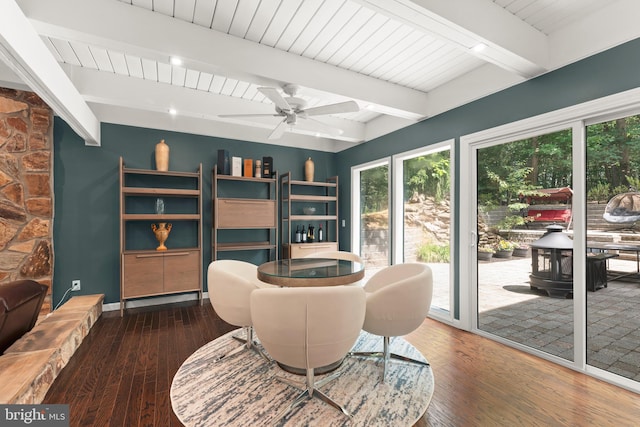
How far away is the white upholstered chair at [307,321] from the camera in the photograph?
1.70 metres

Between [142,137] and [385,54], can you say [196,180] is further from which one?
[385,54]

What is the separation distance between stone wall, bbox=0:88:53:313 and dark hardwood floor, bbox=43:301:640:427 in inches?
47.2

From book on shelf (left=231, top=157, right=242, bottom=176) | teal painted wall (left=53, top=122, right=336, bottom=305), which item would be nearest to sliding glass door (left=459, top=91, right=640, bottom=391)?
book on shelf (left=231, top=157, right=242, bottom=176)

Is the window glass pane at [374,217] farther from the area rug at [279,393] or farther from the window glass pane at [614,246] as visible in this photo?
the window glass pane at [614,246]

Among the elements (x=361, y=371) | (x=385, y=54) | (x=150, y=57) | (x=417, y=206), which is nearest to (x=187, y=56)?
(x=150, y=57)

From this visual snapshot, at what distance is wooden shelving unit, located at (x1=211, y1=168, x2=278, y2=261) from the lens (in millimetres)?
4379

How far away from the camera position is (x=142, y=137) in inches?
167

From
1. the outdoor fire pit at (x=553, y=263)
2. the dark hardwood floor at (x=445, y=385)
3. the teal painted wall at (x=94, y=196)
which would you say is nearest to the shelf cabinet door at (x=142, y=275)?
the teal painted wall at (x=94, y=196)

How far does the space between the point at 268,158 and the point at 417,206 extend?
7.84ft

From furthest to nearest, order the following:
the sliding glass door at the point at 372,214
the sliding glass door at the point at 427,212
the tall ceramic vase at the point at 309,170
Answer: the tall ceramic vase at the point at 309,170 → the sliding glass door at the point at 372,214 → the sliding glass door at the point at 427,212

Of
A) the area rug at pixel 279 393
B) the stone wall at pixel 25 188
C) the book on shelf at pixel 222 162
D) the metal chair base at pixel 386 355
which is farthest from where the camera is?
the book on shelf at pixel 222 162

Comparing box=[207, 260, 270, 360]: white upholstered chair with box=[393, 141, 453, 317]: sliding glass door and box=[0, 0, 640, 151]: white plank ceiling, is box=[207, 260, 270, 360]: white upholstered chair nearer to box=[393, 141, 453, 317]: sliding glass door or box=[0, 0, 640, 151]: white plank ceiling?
box=[0, 0, 640, 151]: white plank ceiling

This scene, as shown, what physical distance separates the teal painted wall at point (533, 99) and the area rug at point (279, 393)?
158 centimetres

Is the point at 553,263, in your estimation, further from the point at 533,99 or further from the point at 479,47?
the point at 479,47
